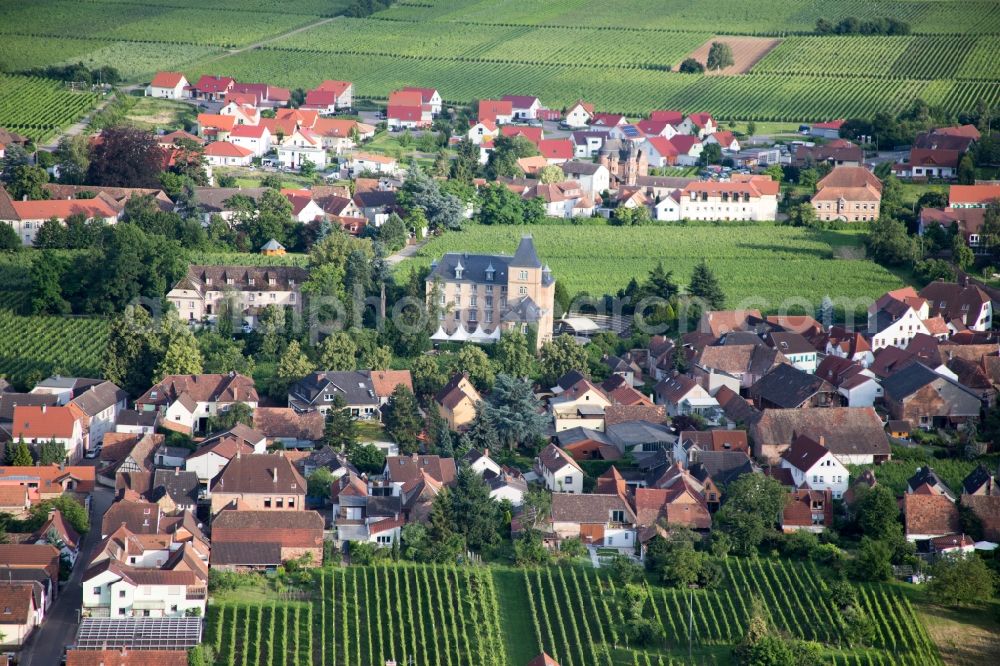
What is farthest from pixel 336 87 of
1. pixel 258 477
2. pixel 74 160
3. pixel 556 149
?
pixel 258 477

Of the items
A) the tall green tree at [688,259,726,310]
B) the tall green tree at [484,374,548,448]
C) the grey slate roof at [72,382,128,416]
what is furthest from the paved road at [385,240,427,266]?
the tall green tree at [484,374,548,448]

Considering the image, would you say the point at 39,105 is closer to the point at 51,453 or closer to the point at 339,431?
the point at 51,453

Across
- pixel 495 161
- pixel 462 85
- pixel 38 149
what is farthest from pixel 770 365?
pixel 462 85

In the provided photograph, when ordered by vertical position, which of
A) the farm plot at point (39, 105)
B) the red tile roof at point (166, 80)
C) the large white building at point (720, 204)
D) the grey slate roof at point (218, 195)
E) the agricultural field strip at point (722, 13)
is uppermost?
the agricultural field strip at point (722, 13)

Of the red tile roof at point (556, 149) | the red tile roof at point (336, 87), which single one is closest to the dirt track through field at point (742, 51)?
the red tile roof at point (556, 149)

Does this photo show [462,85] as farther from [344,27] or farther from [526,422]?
[526,422]

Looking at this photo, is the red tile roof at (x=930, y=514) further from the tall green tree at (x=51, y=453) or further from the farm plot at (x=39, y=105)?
the farm plot at (x=39, y=105)
